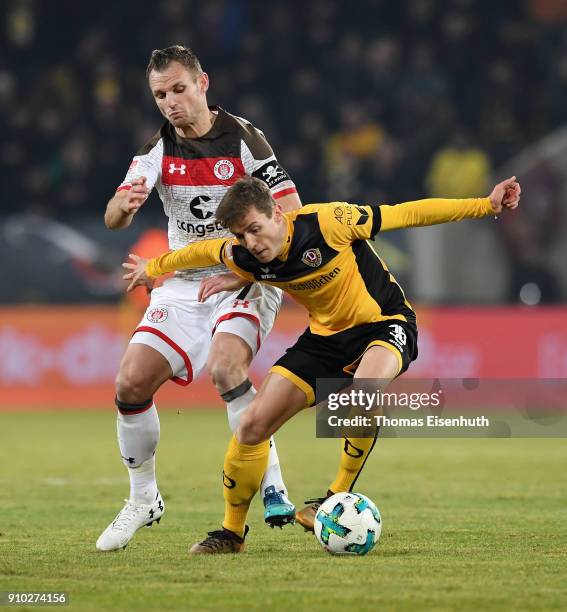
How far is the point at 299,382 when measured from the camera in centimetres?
603

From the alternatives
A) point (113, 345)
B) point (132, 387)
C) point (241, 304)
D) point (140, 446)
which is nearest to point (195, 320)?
point (241, 304)

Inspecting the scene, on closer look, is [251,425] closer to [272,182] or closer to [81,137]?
[272,182]

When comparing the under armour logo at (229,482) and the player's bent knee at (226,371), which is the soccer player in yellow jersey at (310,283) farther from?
→ the player's bent knee at (226,371)

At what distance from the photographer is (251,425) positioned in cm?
589

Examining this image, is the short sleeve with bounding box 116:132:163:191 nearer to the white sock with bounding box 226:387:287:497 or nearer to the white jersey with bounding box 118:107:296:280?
the white jersey with bounding box 118:107:296:280

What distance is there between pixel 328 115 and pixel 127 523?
460 inches

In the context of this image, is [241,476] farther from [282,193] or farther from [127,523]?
[282,193]

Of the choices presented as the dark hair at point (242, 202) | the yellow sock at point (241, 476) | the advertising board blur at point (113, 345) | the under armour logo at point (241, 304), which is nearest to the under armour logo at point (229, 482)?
the yellow sock at point (241, 476)

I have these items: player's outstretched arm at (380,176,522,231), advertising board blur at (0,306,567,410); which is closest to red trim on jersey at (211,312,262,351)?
player's outstretched arm at (380,176,522,231)

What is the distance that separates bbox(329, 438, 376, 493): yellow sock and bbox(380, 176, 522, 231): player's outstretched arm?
1.15 metres

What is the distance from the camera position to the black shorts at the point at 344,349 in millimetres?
6137

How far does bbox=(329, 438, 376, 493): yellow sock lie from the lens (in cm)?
648

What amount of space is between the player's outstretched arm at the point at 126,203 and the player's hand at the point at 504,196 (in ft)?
5.46

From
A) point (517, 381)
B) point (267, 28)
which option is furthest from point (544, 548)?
point (267, 28)
